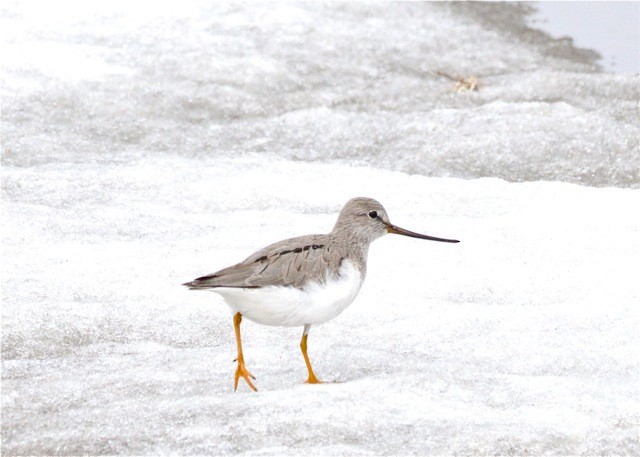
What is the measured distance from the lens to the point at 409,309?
5.85m

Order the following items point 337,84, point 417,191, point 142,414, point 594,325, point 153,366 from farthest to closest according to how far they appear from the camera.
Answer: point 337,84
point 417,191
point 594,325
point 153,366
point 142,414

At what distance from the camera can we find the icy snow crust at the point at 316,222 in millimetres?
4449

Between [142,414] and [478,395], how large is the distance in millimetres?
1553

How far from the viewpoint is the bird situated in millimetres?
4652

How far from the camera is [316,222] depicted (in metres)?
7.22

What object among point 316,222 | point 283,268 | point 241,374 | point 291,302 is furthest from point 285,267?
point 316,222

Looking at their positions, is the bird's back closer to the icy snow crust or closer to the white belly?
the white belly

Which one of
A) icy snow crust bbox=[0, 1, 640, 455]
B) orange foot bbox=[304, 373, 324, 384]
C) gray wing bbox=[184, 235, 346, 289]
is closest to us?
icy snow crust bbox=[0, 1, 640, 455]

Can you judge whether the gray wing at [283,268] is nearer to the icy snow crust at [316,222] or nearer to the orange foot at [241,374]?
the orange foot at [241,374]

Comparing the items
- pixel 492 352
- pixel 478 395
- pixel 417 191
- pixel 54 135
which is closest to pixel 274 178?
pixel 417 191

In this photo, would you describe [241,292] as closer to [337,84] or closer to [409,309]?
Answer: [409,309]

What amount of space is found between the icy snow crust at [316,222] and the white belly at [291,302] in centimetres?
36

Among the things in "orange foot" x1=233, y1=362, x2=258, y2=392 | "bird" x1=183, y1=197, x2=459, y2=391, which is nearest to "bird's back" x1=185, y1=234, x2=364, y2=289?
"bird" x1=183, y1=197, x2=459, y2=391

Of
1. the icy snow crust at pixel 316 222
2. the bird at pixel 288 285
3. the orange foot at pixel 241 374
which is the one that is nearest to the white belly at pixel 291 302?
the bird at pixel 288 285
